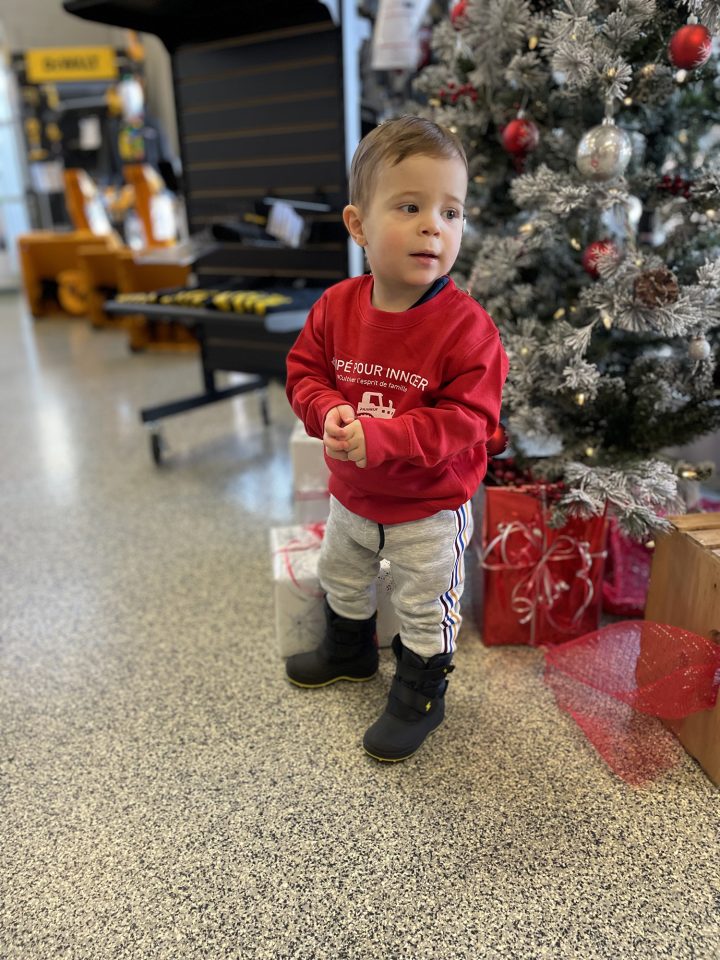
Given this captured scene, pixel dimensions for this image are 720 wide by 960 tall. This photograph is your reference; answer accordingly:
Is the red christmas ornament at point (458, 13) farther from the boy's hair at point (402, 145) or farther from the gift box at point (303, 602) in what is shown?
the gift box at point (303, 602)

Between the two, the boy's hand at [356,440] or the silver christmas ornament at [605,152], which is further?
the silver christmas ornament at [605,152]

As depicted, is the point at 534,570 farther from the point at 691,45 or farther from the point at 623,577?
the point at 691,45

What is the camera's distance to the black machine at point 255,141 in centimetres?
196

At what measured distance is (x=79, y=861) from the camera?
0.95 metres

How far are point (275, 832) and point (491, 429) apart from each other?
630 mm

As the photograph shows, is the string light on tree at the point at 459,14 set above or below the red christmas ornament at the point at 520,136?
above

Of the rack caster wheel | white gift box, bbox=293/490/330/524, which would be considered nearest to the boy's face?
A: white gift box, bbox=293/490/330/524

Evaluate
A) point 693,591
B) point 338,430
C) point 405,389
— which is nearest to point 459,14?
point 405,389

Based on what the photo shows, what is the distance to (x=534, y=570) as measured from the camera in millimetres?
1313

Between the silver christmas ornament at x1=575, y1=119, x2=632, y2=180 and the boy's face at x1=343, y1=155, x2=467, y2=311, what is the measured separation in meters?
0.41

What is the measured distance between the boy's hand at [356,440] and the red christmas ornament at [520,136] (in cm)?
77

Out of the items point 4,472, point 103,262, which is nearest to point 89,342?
point 103,262

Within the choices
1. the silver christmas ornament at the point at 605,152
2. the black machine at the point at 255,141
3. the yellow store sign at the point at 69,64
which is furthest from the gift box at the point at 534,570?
the yellow store sign at the point at 69,64

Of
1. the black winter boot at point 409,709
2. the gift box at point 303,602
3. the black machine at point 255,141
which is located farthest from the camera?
the black machine at point 255,141
